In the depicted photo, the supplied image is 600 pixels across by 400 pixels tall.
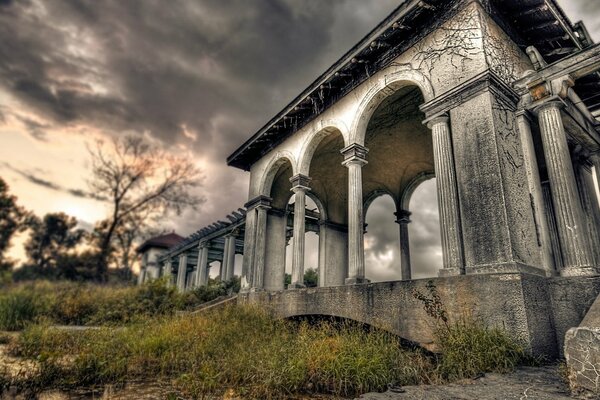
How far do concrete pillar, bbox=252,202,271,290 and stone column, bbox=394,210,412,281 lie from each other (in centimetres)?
552

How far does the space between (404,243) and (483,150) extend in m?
8.24

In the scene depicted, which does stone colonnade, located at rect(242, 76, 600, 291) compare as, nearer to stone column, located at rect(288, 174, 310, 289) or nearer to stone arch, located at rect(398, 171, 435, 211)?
stone column, located at rect(288, 174, 310, 289)

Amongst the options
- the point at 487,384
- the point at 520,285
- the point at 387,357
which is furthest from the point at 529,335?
the point at 387,357

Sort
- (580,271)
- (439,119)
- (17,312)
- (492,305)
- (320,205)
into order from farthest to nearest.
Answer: (320,205) < (17,312) < (439,119) < (580,271) < (492,305)

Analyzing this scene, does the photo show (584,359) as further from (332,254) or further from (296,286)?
(332,254)

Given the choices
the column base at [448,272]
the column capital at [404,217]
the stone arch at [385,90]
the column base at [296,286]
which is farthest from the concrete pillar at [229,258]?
the column base at [448,272]

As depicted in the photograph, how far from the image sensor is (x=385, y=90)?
8578 millimetres

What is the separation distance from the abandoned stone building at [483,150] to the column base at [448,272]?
0.03 meters

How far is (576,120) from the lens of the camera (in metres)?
7.25

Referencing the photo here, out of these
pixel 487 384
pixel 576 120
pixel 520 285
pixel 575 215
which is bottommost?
pixel 487 384

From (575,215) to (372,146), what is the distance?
7724 millimetres

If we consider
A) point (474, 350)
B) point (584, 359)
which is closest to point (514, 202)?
point (474, 350)

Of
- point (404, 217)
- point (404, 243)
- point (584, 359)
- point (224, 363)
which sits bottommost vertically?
point (224, 363)

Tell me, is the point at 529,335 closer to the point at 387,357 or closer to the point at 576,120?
the point at 387,357
